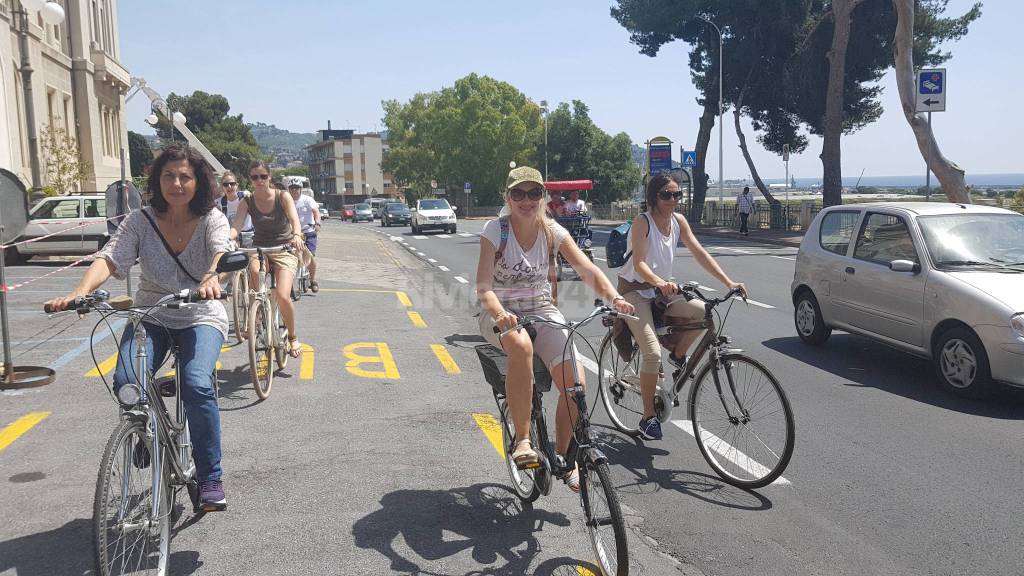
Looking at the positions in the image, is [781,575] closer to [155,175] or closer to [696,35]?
[155,175]

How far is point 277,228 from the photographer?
26.7 feet

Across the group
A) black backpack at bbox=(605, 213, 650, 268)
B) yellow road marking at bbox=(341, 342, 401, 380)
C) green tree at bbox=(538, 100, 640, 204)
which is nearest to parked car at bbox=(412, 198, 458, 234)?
yellow road marking at bbox=(341, 342, 401, 380)

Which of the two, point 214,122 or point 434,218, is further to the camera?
point 214,122

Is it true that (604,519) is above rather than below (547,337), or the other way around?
below

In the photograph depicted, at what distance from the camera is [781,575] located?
3707mm

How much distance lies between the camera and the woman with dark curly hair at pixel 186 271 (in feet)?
12.9

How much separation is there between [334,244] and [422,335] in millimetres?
19651

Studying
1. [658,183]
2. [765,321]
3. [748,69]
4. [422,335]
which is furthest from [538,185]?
[748,69]

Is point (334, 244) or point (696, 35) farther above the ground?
point (696, 35)

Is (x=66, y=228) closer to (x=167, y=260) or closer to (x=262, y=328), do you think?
(x=262, y=328)

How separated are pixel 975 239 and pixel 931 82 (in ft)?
36.8

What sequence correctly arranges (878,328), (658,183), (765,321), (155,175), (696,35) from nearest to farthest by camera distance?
(155,175), (658,183), (878,328), (765,321), (696,35)

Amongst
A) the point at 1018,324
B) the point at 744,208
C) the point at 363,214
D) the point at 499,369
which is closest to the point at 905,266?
the point at 1018,324

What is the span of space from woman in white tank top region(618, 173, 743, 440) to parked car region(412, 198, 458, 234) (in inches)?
1249
